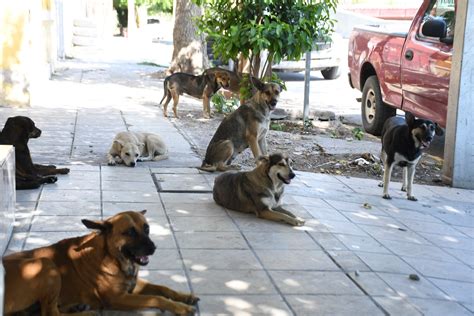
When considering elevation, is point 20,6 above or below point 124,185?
above

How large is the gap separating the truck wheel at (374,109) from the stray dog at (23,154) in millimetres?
6628

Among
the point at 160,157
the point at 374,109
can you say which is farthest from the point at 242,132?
the point at 374,109

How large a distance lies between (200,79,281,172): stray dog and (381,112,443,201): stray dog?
1.61 meters

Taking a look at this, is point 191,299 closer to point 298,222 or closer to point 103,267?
point 103,267

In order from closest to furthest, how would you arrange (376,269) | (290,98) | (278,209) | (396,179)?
1. (376,269)
2. (278,209)
3. (396,179)
4. (290,98)

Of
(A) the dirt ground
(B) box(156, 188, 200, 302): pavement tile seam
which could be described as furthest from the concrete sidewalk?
(A) the dirt ground

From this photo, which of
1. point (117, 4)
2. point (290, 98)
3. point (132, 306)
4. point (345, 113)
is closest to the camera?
point (132, 306)

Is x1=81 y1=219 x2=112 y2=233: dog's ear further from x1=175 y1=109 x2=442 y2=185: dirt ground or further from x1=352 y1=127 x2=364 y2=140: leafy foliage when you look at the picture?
x1=352 y1=127 x2=364 y2=140: leafy foliage

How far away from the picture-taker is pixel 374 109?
12539 mm

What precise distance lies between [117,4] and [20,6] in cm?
3328

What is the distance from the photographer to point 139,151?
29.2 feet

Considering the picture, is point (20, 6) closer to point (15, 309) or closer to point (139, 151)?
point (139, 151)

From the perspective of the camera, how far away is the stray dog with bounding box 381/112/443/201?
811 centimetres

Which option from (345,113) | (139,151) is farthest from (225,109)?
(139,151)
